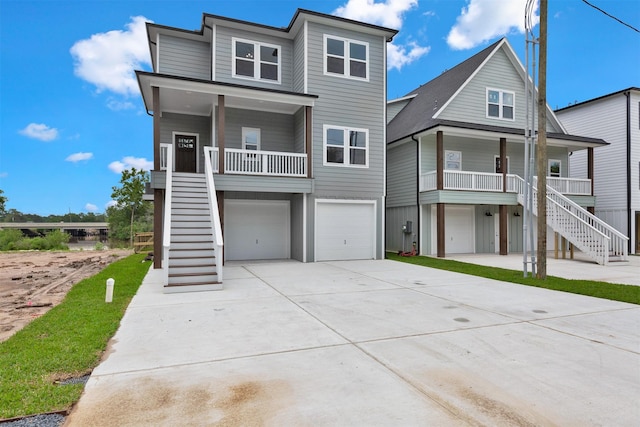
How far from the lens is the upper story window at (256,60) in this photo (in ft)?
45.9

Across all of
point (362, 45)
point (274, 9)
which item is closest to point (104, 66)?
point (274, 9)

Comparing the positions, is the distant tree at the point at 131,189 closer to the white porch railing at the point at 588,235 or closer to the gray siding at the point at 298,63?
the gray siding at the point at 298,63

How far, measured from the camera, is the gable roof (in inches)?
620

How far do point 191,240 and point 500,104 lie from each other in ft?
50.3

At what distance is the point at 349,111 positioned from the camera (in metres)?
14.2

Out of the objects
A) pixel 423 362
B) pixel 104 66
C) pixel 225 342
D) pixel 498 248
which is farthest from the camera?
pixel 104 66

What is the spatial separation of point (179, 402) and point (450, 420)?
2.15 meters

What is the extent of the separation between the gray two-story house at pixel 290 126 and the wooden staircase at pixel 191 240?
1224 mm

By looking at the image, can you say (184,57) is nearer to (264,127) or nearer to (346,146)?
(264,127)

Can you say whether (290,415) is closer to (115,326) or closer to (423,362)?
(423,362)

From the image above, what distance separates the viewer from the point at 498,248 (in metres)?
17.8

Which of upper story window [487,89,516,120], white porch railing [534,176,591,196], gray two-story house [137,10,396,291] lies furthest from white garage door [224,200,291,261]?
white porch railing [534,176,591,196]

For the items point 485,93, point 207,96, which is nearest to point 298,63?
point 207,96

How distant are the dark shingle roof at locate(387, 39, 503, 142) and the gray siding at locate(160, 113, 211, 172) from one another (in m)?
8.36
